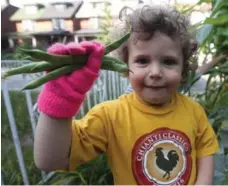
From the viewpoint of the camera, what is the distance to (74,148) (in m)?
0.79

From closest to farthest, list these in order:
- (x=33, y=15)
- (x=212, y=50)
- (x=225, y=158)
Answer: (x=225, y=158) → (x=212, y=50) → (x=33, y=15)

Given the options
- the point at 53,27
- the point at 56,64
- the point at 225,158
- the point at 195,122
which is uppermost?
the point at 56,64

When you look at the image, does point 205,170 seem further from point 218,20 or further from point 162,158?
point 218,20

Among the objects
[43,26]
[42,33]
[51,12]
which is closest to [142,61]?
[51,12]

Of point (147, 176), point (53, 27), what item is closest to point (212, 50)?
point (147, 176)

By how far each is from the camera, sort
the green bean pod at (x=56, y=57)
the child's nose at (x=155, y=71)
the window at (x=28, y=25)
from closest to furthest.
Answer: the green bean pod at (x=56, y=57)
the child's nose at (x=155, y=71)
the window at (x=28, y=25)

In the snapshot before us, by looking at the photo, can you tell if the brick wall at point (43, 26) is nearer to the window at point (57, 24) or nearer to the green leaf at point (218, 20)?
the window at point (57, 24)

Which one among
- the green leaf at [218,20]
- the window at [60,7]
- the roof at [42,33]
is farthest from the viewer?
the window at [60,7]

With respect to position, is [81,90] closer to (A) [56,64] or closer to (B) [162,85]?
(A) [56,64]

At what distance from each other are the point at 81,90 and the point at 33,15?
1072cm

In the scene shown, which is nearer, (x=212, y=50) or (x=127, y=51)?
(x=127, y=51)

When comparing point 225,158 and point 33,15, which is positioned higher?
Result: point 225,158

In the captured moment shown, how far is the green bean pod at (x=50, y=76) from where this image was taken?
1.82ft

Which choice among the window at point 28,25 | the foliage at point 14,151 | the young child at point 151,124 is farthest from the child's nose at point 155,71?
the window at point 28,25
